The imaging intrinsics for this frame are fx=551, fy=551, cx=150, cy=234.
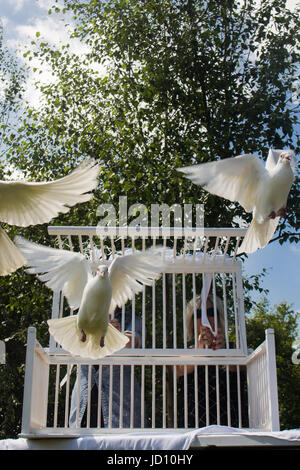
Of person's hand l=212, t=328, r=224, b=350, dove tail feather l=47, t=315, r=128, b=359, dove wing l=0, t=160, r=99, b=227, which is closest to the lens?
dove wing l=0, t=160, r=99, b=227

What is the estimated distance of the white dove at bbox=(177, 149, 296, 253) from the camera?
12.5 feet

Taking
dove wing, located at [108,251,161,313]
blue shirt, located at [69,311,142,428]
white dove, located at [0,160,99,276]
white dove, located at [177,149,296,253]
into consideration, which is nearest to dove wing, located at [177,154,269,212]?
white dove, located at [177,149,296,253]

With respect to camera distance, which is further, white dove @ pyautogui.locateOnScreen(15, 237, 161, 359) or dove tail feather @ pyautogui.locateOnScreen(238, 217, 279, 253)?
dove tail feather @ pyautogui.locateOnScreen(238, 217, 279, 253)

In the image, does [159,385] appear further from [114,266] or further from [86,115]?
[114,266]

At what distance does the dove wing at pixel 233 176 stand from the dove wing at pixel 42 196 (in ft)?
2.30

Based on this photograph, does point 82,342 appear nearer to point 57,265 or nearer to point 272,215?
point 57,265

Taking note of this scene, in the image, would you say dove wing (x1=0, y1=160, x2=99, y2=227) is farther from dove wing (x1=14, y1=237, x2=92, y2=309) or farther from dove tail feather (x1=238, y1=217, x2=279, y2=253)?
dove tail feather (x1=238, y1=217, x2=279, y2=253)

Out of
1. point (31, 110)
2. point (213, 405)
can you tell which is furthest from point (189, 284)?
point (31, 110)

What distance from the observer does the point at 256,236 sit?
4.09 m

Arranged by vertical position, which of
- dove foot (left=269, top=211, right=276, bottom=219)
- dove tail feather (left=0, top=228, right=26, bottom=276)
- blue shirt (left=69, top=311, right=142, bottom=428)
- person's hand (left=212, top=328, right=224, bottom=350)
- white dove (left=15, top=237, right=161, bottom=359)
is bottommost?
blue shirt (left=69, top=311, right=142, bottom=428)

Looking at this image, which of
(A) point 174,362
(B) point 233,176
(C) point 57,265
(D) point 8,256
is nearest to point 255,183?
(B) point 233,176

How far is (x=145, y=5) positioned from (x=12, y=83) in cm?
490

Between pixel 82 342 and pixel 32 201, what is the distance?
1116 mm

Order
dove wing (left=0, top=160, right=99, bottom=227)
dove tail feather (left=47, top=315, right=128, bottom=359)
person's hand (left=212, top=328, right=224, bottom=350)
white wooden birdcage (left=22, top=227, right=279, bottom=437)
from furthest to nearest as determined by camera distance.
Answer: person's hand (left=212, top=328, right=224, bottom=350) < dove tail feather (left=47, top=315, right=128, bottom=359) < dove wing (left=0, top=160, right=99, bottom=227) < white wooden birdcage (left=22, top=227, right=279, bottom=437)
